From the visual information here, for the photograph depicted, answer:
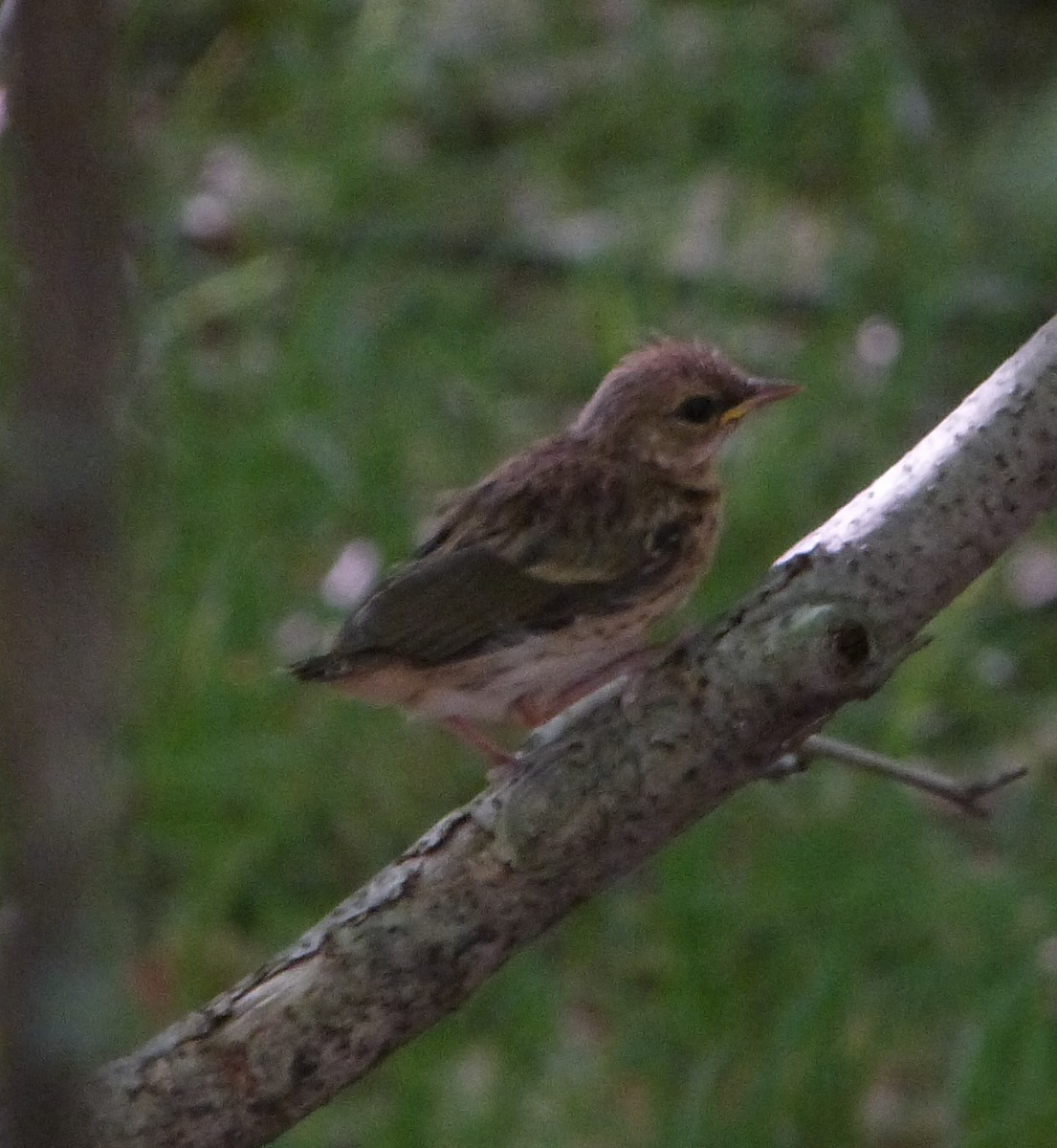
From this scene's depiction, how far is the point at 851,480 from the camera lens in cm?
588

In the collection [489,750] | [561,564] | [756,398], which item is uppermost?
[756,398]

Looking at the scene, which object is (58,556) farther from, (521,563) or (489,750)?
(521,563)

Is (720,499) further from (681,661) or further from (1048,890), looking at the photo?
(1048,890)

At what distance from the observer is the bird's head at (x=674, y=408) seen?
3506 millimetres

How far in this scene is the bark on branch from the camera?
8.11ft

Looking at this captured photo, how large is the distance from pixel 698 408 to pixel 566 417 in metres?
3.07

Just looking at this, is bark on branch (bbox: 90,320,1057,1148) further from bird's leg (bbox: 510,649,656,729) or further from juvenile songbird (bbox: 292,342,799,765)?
bird's leg (bbox: 510,649,656,729)

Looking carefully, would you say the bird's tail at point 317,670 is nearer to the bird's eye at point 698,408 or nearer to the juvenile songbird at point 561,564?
the juvenile songbird at point 561,564

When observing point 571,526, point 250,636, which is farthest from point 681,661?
point 250,636

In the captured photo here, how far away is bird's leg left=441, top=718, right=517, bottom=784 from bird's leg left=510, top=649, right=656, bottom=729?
95mm

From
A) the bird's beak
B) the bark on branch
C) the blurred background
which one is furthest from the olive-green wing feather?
the bark on branch

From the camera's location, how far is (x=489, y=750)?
9.91ft

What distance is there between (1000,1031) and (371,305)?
11.9 feet

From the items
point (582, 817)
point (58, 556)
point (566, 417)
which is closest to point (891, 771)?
point (582, 817)
